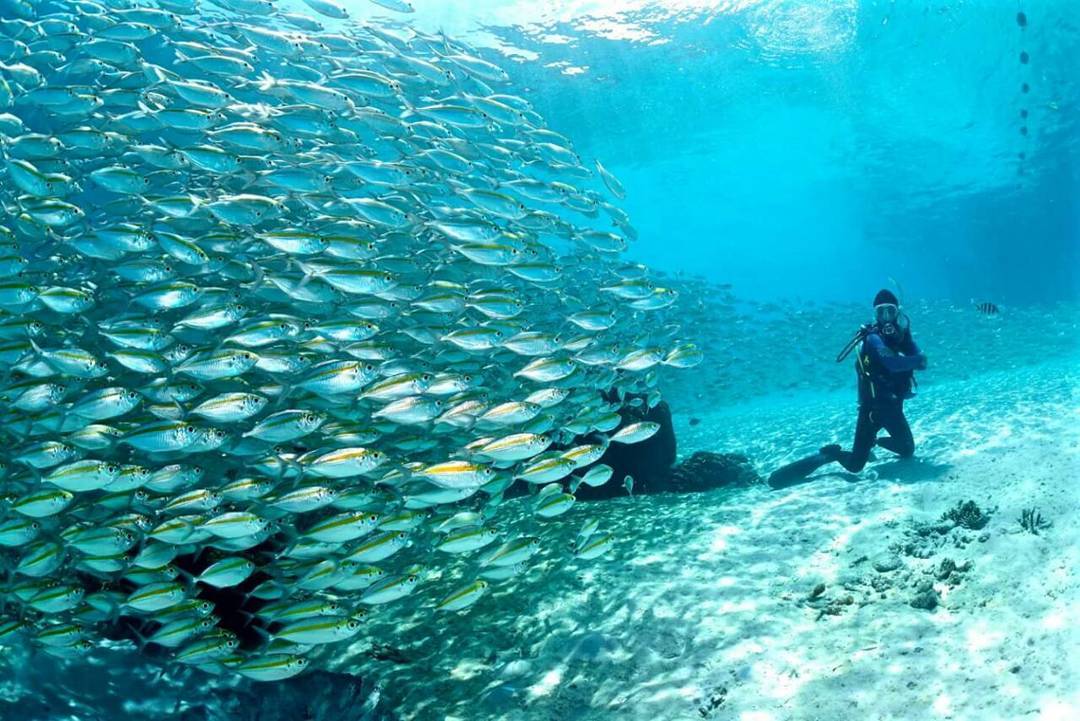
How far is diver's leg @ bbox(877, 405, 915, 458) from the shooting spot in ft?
29.0

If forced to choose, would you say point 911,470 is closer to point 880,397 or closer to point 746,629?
point 880,397

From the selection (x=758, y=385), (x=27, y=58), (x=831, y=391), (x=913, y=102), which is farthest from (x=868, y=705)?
(x=913, y=102)

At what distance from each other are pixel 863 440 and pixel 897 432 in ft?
1.73

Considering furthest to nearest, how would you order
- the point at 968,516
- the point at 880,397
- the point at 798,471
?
1. the point at 798,471
2. the point at 880,397
3. the point at 968,516

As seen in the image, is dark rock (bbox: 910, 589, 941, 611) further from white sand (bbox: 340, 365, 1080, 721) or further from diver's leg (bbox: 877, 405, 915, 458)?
diver's leg (bbox: 877, 405, 915, 458)

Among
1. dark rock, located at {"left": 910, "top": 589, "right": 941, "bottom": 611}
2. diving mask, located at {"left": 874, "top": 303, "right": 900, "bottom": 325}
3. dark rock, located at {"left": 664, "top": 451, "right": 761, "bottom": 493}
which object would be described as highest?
diving mask, located at {"left": 874, "top": 303, "right": 900, "bottom": 325}

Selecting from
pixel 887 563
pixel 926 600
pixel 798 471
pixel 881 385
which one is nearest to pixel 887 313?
pixel 881 385

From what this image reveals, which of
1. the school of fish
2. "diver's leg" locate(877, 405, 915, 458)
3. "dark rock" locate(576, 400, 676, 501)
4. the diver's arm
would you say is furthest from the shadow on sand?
the school of fish

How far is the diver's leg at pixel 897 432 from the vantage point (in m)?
8.83

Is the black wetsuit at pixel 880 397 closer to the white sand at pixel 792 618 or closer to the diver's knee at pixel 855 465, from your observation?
the diver's knee at pixel 855 465

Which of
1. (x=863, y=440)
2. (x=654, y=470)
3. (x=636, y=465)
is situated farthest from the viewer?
(x=654, y=470)

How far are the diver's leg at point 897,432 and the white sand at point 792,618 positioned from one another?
234 millimetres

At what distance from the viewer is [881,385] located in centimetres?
877

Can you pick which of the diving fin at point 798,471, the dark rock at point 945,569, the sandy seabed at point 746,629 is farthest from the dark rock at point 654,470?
the dark rock at point 945,569
